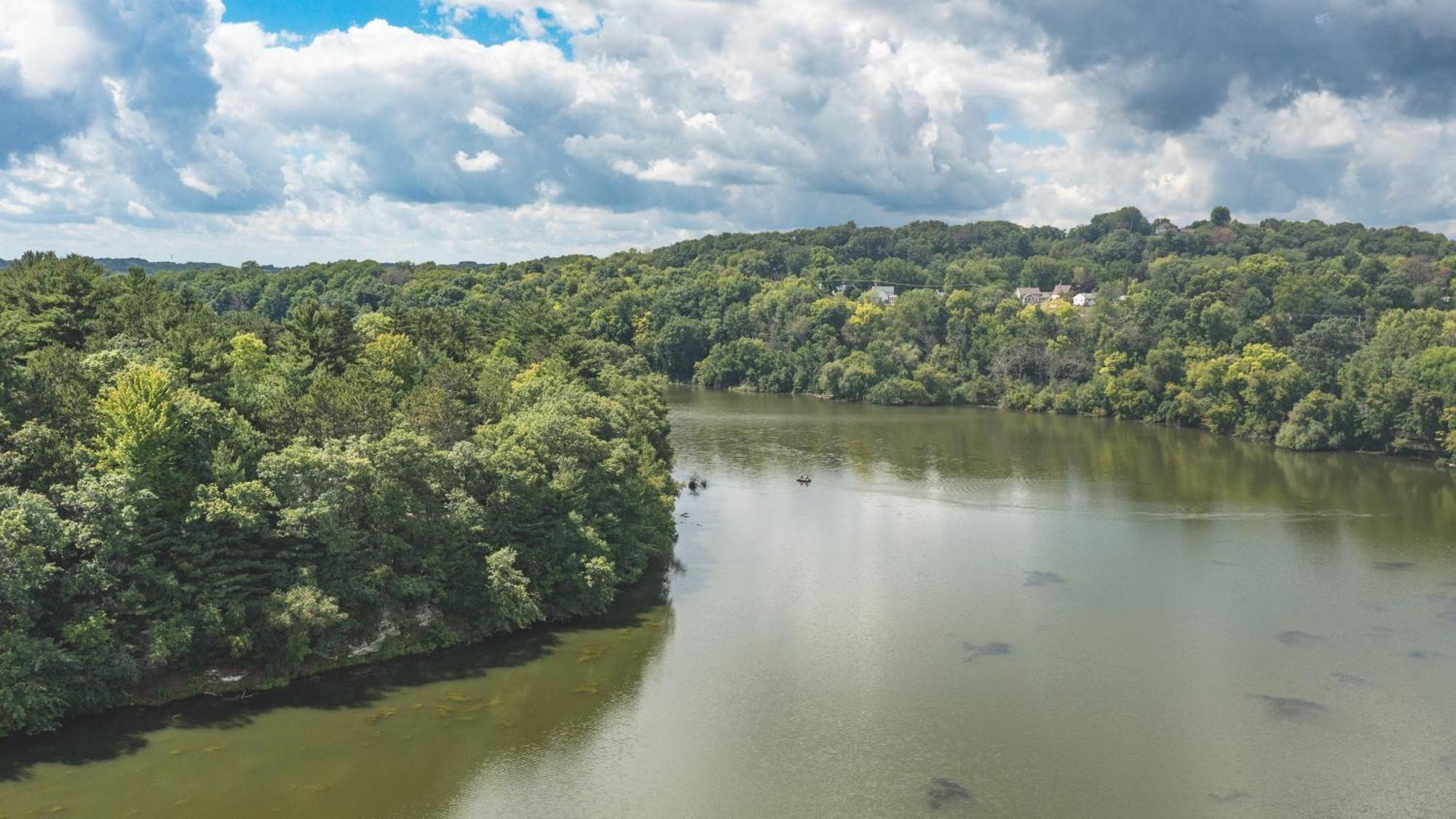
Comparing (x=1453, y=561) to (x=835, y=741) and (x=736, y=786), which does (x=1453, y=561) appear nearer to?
(x=835, y=741)

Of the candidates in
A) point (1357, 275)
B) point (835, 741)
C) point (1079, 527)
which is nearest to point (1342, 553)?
point (1079, 527)

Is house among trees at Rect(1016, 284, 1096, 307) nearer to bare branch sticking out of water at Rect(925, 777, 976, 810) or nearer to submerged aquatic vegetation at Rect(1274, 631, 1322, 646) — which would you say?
submerged aquatic vegetation at Rect(1274, 631, 1322, 646)

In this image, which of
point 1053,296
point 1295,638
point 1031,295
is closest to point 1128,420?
point 1031,295

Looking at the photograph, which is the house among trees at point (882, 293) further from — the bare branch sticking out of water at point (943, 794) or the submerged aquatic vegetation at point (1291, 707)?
the bare branch sticking out of water at point (943, 794)

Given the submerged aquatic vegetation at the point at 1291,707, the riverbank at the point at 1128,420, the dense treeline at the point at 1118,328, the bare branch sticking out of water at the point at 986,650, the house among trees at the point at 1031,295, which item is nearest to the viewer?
the submerged aquatic vegetation at the point at 1291,707

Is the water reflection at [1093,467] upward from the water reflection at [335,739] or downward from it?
upward

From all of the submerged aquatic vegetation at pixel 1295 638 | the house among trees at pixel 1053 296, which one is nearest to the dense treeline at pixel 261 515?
the submerged aquatic vegetation at pixel 1295 638
